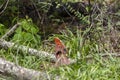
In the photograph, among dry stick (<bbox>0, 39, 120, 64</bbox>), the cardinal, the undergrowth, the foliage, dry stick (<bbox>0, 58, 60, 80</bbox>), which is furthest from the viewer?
the foliage

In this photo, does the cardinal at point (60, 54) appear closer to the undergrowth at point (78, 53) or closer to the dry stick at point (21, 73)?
the undergrowth at point (78, 53)

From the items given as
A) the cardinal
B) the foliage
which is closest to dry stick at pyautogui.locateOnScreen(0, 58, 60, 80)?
the cardinal

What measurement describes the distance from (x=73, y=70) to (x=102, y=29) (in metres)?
1.02

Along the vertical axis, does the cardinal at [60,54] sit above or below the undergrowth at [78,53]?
above

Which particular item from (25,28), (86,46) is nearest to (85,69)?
(86,46)

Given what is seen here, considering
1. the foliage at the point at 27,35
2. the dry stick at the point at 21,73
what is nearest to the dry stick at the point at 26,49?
the foliage at the point at 27,35

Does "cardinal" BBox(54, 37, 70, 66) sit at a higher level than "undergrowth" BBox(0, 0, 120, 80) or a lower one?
higher

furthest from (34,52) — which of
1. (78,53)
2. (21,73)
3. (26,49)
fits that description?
(21,73)

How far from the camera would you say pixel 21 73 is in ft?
13.5

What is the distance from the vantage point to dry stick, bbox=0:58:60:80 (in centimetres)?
407

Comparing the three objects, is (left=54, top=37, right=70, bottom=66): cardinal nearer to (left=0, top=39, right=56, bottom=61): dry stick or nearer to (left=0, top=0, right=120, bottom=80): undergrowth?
(left=0, top=0, right=120, bottom=80): undergrowth

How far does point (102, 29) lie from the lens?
17.1ft

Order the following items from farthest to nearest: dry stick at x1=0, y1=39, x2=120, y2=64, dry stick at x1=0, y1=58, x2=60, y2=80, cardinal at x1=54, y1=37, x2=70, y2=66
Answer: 1. dry stick at x1=0, y1=39, x2=120, y2=64
2. cardinal at x1=54, y1=37, x2=70, y2=66
3. dry stick at x1=0, y1=58, x2=60, y2=80

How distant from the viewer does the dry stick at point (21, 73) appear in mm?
4074
